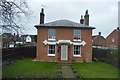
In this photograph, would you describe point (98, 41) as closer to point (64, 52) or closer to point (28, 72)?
point (64, 52)

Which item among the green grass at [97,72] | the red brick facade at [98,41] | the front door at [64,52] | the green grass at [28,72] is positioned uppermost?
the red brick facade at [98,41]

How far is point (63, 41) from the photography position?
23828 mm

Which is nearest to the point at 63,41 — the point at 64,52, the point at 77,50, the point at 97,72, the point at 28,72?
the point at 64,52

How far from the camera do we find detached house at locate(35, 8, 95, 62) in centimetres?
2395

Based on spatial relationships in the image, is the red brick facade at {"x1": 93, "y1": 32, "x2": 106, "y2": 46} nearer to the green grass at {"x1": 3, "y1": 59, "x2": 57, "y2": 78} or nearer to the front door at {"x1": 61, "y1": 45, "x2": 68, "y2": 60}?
the front door at {"x1": 61, "y1": 45, "x2": 68, "y2": 60}

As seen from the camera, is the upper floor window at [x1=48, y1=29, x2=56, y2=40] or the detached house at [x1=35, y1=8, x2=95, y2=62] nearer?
the detached house at [x1=35, y1=8, x2=95, y2=62]

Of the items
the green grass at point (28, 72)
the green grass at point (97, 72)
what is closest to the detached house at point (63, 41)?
the green grass at point (97, 72)

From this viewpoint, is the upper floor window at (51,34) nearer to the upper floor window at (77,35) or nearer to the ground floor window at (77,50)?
the upper floor window at (77,35)

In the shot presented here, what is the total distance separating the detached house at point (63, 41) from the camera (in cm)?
2395

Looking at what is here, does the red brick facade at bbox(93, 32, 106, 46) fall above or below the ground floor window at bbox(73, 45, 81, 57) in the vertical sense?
above

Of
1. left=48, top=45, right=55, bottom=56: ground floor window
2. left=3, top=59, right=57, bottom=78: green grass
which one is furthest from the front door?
left=3, top=59, right=57, bottom=78: green grass

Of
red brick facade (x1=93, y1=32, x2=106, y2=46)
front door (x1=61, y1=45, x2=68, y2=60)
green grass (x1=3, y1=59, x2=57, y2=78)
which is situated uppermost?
red brick facade (x1=93, y1=32, x2=106, y2=46)

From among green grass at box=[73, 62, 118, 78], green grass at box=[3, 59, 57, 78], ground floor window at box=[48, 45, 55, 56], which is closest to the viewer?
green grass at box=[3, 59, 57, 78]

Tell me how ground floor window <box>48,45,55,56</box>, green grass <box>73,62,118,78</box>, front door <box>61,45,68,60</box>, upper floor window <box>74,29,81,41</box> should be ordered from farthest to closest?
upper floor window <box>74,29,81,41</box> → ground floor window <box>48,45,55,56</box> → front door <box>61,45,68,60</box> → green grass <box>73,62,118,78</box>
